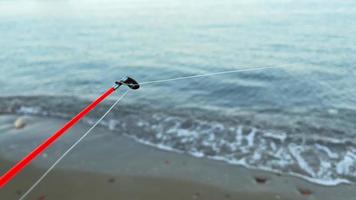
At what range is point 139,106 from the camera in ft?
27.8

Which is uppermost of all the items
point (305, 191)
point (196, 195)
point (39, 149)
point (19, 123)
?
point (39, 149)

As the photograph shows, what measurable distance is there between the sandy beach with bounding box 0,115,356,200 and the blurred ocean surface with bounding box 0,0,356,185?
1.11 feet

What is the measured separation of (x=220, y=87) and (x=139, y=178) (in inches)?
210

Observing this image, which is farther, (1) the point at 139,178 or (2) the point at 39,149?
(1) the point at 139,178

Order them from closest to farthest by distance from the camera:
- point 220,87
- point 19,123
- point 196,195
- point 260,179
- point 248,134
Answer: point 196,195, point 260,179, point 248,134, point 19,123, point 220,87

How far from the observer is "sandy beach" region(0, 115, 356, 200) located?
471cm

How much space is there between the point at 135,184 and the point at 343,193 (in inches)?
130

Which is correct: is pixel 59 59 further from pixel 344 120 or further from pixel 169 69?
pixel 344 120

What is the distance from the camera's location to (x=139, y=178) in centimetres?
513

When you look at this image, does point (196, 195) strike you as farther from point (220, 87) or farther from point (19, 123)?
point (220, 87)

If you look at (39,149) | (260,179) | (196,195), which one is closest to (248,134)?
(260,179)

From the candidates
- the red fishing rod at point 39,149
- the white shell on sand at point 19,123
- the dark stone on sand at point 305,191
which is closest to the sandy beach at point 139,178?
the dark stone on sand at point 305,191

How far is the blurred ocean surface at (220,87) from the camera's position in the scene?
6.18 metres

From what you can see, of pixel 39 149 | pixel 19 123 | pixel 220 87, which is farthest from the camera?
pixel 220 87
